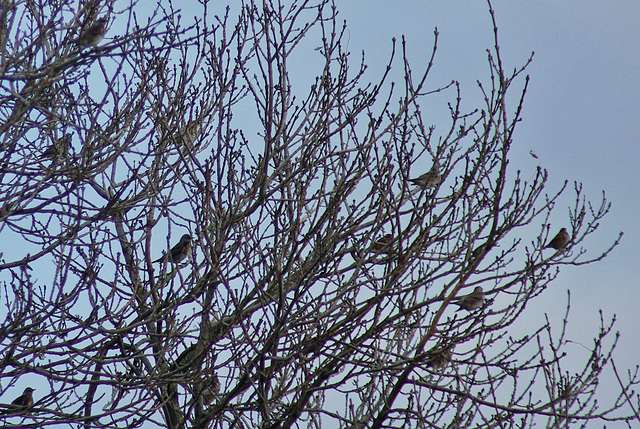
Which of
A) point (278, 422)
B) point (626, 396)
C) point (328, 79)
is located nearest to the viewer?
point (626, 396)

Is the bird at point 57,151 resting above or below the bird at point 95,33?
below

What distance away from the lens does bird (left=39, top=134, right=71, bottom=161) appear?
239 inches

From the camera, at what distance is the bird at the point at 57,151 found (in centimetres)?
607

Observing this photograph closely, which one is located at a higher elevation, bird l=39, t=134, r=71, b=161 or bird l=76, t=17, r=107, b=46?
bird l=76, t=17, r=107, b=46

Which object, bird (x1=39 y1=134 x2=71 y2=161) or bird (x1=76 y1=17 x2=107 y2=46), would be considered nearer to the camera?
bird (x1=39 y1=134 x2=71 y2=161)

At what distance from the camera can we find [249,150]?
612 cm

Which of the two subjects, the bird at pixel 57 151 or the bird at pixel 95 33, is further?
the bird at pixel 95 33

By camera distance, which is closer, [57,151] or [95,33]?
[57,151]

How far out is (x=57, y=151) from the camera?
6.51 meters

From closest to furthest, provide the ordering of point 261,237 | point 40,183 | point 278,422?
point 278,422 < point 261,237 < point 40,183

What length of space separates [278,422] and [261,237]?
132 cm

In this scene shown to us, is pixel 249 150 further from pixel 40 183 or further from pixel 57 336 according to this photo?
pixel 57 336

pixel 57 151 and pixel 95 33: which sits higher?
pixel 95 33

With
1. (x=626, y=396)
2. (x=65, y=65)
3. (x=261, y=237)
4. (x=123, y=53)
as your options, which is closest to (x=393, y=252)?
(x=261, y=237)
